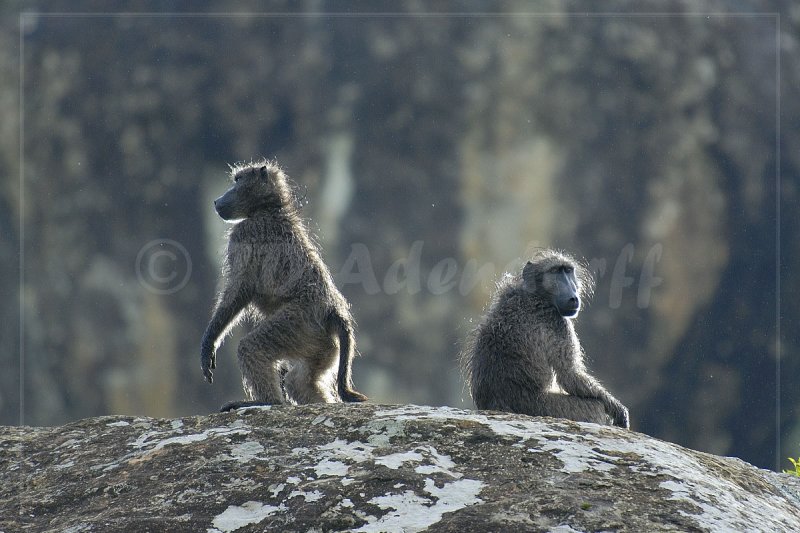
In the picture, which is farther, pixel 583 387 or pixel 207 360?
pixel 207 360

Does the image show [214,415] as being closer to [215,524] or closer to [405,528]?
[215,524]

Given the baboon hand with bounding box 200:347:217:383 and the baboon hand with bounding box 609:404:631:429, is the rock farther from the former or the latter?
the baboon hand with bounding box 200:347:217:383

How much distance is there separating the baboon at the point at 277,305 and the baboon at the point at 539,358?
2.81 feet

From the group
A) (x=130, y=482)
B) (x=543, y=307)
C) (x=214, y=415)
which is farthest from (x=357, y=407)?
(x=543, y=307)

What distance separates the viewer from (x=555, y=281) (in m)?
6.66

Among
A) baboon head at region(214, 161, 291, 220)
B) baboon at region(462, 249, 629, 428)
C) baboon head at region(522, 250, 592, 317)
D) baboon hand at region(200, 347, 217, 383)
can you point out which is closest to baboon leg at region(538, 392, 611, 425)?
baboon at region(462, 249, 629, 428)

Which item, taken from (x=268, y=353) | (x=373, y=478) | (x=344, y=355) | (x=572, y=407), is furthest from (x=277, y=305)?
(x=373, y=478)

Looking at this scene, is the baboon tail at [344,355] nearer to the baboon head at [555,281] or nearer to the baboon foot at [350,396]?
the baboon foot at [350,396]

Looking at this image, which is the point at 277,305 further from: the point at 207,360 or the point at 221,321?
the point at 207,360

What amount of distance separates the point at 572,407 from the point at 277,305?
2.06 m

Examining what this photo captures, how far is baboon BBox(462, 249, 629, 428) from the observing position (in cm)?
641

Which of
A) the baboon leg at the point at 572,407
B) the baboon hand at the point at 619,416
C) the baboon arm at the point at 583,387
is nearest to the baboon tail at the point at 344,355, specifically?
the baboon leg at the point at 572,407

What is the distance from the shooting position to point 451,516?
12.8 feet

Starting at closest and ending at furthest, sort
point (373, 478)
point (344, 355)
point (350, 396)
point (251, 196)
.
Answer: point (373, 478) → point (350, 396) → point (344, 355) → point (251, 196)
